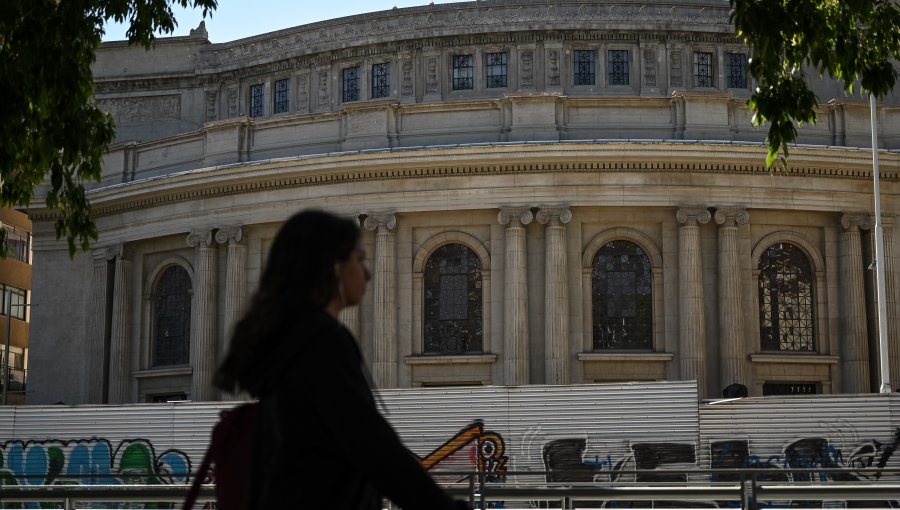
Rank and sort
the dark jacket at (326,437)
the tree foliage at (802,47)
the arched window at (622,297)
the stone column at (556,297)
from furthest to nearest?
the arched window at (622,297), the stone column at (556,297), the tree foliage at (802,47), the dark jacket at (326,437)

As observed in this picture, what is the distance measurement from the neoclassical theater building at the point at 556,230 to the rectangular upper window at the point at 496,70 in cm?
48

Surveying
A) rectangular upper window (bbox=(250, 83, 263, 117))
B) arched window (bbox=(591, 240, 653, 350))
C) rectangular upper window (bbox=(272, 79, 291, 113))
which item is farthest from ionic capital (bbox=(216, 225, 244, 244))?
arched window (bbox=(591, 240, 653, 350))

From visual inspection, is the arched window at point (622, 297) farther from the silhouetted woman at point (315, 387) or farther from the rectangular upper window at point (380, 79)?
the silhouetted woman at point (315, 387)

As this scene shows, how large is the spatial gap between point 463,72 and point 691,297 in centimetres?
1268

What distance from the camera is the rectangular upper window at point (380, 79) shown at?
4706 centimetres

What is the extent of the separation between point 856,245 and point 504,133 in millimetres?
12089

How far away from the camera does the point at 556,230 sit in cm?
4022

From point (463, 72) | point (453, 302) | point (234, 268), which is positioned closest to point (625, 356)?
point (453, 302)

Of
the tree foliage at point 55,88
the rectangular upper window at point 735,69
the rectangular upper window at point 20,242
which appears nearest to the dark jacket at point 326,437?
the tree foliage at point 55,88

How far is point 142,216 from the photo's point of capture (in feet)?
150

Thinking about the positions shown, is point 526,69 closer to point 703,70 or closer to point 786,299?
point 703,70

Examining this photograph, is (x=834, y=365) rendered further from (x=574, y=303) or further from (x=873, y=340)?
(x=574, y=303)

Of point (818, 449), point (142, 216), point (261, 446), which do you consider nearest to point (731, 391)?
point (818, 449)

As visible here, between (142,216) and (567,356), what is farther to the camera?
(142,216)
